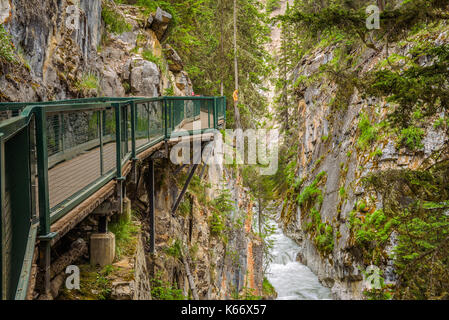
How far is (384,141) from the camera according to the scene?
40.3ft

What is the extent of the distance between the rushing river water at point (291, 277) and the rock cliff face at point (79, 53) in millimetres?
11749

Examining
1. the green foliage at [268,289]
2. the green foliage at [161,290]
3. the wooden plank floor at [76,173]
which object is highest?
the wooden plank floor at [76,173]

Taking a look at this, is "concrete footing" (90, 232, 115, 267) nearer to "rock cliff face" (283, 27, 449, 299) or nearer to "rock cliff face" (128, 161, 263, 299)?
"rock cliff face" (128, 161, 263, 299)

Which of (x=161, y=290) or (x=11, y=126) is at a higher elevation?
(x=11, y=126)

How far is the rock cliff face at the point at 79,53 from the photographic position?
628 cm

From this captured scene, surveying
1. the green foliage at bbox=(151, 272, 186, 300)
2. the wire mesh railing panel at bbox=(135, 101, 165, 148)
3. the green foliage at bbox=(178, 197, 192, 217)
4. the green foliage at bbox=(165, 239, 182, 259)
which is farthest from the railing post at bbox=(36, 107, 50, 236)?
the green foliage at bbox=(178, 197, 192, 217)

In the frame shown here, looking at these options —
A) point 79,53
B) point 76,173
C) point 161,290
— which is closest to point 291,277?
point 161,290

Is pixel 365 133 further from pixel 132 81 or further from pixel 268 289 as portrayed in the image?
pixel 132 81

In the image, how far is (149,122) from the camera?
6871mm

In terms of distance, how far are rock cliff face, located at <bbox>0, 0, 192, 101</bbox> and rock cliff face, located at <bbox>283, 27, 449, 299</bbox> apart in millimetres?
6572

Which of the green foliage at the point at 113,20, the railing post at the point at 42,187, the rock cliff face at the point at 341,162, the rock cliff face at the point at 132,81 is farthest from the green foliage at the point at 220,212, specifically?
the railing post at the point at 42,187

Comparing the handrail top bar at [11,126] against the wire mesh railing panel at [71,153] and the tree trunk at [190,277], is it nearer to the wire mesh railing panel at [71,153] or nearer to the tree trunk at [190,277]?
the wire mesh railing panel at [71,153]

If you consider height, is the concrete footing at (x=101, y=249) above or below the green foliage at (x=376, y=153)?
below

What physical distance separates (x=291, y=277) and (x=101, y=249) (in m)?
15.2
